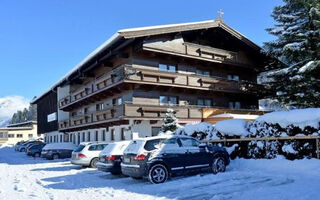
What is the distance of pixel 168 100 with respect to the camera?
82.6ft

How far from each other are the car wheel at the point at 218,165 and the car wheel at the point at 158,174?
2.18m

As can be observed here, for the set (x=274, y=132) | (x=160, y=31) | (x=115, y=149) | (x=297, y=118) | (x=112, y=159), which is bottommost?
(x=112, y=159)

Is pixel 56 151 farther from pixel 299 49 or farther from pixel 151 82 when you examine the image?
pixel 299 49

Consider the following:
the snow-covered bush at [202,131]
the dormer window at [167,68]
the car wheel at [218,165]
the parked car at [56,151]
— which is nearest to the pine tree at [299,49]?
the dormer window at [167,68]

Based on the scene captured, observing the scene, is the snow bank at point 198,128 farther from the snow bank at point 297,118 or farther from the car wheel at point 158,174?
the car wheel at point 158,174

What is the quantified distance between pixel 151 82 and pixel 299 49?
1125 cm

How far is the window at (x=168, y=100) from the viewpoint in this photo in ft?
81.9

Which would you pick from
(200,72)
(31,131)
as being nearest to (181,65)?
(200,72)

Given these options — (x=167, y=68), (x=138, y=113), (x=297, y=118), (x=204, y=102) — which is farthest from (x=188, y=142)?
(x=204, y=102)

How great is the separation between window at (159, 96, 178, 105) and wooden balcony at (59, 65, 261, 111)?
1624 millimetres

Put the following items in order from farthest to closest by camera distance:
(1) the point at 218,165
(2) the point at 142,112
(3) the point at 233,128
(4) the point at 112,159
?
(2) the point at 142,112 → (3) the point at 233,128 → (4) the point at 112,159 → (1) the point at 218,165

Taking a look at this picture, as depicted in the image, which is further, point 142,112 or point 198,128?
point 142,112

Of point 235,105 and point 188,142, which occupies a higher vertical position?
point 235,105

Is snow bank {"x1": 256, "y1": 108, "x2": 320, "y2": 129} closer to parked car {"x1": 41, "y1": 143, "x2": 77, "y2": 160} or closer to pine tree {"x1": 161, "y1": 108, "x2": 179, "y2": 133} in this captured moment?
pine tree {"x1": 161, "y1": 108, "x2": 179, "y2": 133}
